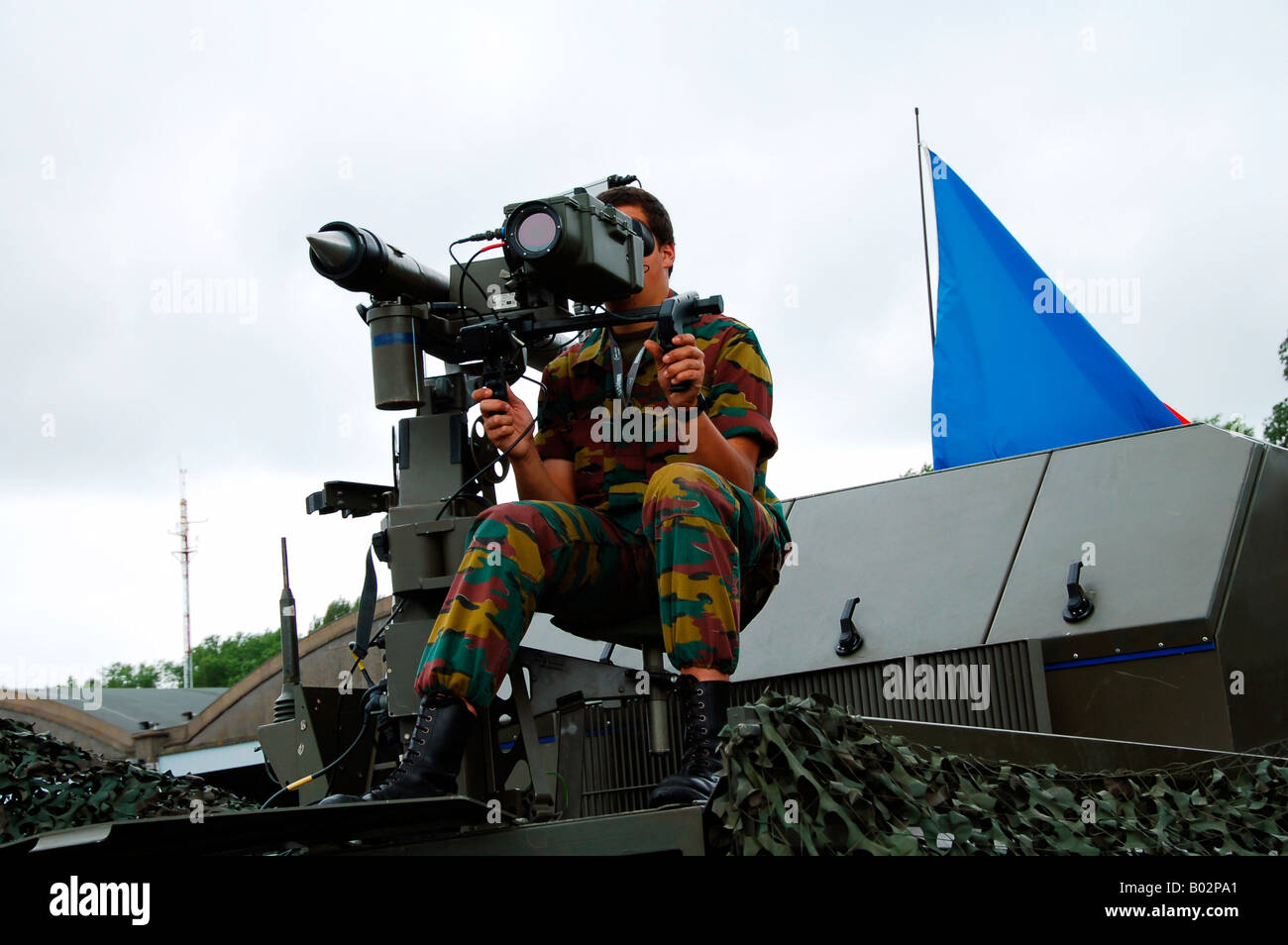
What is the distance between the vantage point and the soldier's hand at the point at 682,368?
2.79m

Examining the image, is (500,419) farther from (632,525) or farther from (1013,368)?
(1013,368)

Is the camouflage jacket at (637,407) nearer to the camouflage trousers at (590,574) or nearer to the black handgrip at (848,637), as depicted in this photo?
the camouflage trousers at (590,574)

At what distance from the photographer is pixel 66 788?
3.52m

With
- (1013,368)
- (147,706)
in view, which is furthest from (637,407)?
(147,706)

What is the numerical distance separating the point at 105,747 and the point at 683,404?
8501 millimetres

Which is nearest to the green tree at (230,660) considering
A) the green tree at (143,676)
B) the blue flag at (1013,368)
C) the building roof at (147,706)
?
the green tree at (143,676)

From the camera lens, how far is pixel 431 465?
3.42 m

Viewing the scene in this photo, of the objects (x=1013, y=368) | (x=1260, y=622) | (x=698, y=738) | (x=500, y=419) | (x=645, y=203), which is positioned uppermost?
(x=1013, y=368)

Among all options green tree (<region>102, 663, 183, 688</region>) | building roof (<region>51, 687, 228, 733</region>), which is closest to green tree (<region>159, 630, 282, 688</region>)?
green tree (<region>102, 663, 183, 688</region>)

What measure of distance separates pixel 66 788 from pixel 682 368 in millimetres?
2097

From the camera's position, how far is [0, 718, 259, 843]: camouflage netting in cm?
338
